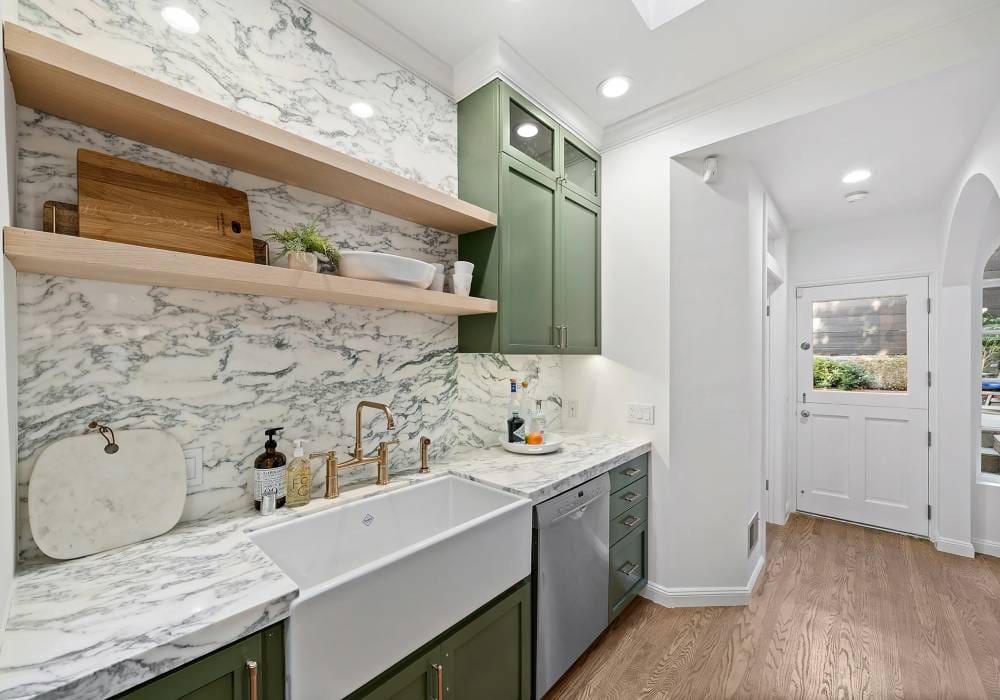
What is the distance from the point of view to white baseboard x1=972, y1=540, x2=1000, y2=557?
280cm

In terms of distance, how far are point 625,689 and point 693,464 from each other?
3.63ft

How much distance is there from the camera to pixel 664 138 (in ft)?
7.54

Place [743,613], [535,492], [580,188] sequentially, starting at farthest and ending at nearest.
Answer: [580,188] < [743,613] < [535,492]

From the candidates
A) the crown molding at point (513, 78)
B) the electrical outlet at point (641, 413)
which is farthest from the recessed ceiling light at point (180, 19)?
the electrical outlet at point (641, 413)

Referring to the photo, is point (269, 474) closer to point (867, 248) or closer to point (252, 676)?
point (252, 676)

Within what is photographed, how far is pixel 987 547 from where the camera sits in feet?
9.29

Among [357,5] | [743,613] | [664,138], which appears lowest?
[743,613]

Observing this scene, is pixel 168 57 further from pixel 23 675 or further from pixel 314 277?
pixel 23 675

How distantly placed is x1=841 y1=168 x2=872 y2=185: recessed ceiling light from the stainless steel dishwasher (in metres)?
2.36

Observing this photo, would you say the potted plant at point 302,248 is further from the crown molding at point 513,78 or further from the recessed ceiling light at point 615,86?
the recessed ceiling light at point 615,86

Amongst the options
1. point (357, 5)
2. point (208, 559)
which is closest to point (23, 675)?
point (208, 559)

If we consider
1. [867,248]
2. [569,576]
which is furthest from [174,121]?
[867,248]

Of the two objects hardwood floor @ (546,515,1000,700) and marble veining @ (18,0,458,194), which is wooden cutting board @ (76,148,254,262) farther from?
hardwood floor @ (546,515,1000,700)

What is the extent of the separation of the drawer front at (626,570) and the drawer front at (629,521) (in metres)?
0.03
